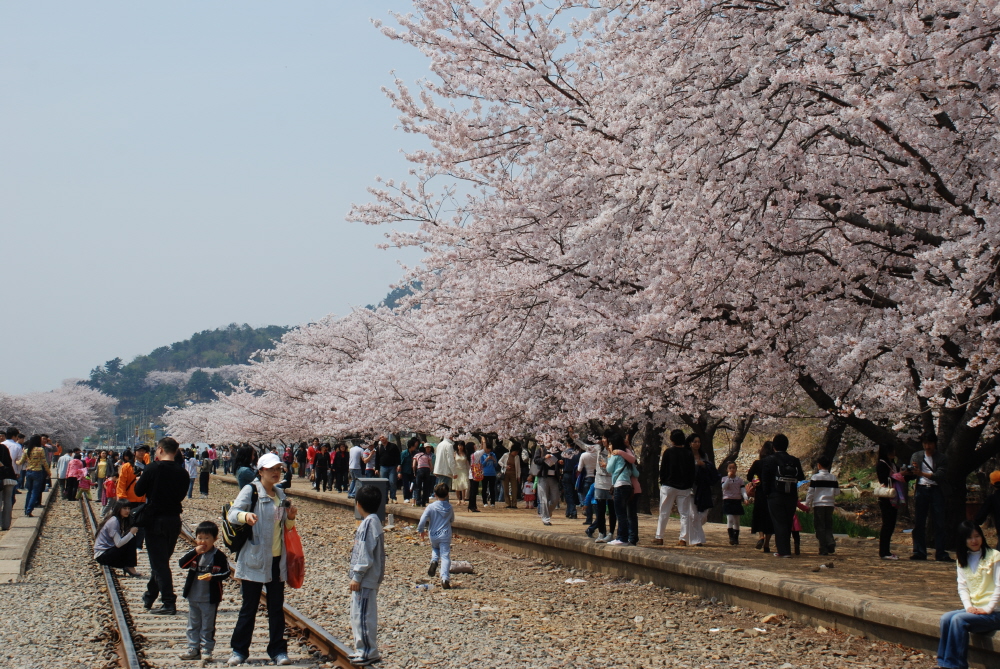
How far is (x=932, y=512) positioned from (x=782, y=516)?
1.90m

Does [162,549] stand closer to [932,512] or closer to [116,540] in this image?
[116,540]

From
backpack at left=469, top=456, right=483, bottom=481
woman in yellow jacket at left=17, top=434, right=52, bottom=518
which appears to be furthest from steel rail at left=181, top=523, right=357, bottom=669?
woman in yellow jacket at left=17, top=434, right=52, bottom=518

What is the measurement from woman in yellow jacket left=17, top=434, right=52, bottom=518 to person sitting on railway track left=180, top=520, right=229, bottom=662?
15.3m

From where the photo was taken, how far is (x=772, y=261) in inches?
418

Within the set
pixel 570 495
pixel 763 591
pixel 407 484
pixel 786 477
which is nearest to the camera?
pixel 763 591

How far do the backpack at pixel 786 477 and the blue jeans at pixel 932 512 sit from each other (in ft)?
4.94

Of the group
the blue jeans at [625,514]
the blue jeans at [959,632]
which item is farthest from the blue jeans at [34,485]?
the blue jeans at [959,632]

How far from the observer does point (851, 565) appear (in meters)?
11.8

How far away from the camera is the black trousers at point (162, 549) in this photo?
30.3ft

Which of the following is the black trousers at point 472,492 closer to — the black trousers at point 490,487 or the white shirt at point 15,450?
the black trousers at point 490,487

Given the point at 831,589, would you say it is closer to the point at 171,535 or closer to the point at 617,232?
the point at 617,232

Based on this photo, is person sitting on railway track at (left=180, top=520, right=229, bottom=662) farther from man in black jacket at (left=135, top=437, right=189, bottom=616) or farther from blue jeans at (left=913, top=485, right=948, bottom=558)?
blue jeans at (left=913, top=485, right=948, bottom=558)

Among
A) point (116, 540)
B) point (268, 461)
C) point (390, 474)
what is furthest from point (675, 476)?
point (390, 474)

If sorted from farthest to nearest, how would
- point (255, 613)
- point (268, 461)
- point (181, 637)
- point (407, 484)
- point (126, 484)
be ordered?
point (407, 484) < point (126, 484) < point (181, 637) < point (255, 613) < point (268, 461)
